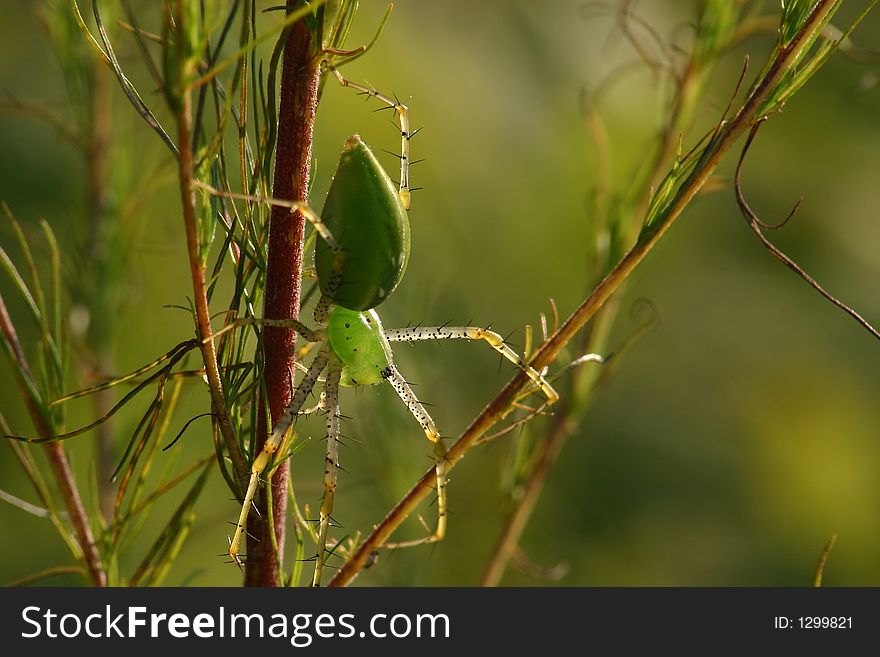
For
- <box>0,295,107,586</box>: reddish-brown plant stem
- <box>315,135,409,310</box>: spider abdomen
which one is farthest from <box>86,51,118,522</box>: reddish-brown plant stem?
<box>315,135,409,310</box>: spider abdomen

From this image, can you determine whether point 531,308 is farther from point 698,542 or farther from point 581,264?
point 698,542

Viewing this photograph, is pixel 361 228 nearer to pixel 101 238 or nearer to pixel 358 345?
pixel 358 345

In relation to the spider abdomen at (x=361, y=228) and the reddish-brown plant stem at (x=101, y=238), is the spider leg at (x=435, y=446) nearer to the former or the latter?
the spider abdomen at (x=361, y=228)

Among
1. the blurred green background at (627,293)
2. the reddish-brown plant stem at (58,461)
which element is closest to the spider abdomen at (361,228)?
the reddish-brown plant stem at (58,461)

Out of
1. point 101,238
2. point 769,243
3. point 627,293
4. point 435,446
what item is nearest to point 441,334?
point 435,446
